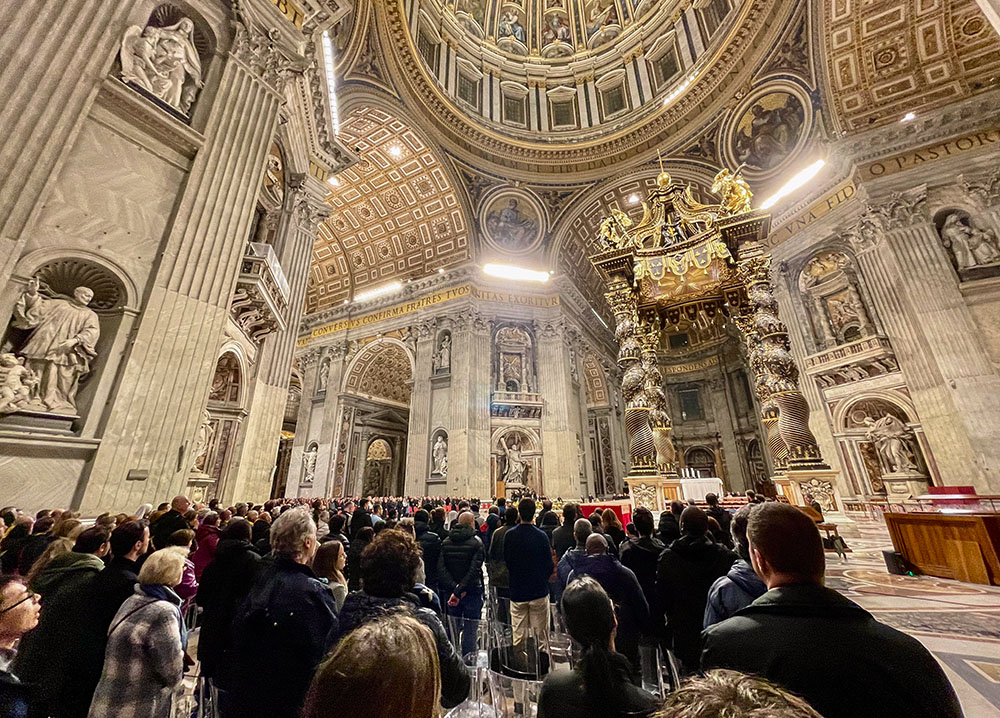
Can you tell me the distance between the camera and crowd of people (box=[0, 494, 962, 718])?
79cm

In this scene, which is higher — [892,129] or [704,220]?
[892,129]

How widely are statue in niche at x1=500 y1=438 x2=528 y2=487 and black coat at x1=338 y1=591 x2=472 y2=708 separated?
14.3m

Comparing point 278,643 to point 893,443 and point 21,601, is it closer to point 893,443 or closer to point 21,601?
point 21,601

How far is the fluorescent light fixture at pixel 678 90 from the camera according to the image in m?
15.9

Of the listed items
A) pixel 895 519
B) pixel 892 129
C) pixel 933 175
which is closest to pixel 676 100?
pixel 892 129

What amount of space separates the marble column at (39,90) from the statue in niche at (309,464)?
14781mm

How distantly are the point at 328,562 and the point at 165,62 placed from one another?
7.64 meters

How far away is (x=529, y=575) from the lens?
3.22 m

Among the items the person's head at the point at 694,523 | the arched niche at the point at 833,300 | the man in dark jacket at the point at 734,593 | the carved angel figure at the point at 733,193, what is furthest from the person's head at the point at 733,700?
the arched niche at the point at 833,300

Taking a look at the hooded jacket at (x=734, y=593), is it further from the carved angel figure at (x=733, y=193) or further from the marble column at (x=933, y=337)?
the marble column at (x=933, y=337)

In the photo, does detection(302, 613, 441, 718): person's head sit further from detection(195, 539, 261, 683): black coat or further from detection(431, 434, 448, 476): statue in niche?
detection(431, 434, 448, 476): statue in niche

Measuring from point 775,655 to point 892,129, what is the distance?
16.0 meters

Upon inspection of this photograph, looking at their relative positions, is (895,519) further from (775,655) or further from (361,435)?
(361,435)

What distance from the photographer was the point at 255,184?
6.44m
